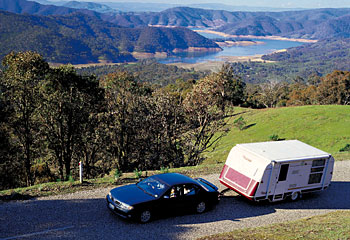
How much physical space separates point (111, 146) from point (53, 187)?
1467 cm

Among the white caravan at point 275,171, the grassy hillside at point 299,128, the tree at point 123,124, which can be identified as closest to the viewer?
the white caravan at point 275,171

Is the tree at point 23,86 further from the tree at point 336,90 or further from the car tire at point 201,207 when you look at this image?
the tree at point 336,90

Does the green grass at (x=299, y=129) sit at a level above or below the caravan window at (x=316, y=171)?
below

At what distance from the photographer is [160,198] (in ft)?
39.8

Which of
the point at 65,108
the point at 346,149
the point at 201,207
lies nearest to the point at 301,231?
the point at 201,207

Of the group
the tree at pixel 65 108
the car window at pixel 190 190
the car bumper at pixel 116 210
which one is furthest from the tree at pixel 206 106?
the car bumper at pixel 116 210

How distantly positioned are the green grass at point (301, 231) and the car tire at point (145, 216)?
2.25m

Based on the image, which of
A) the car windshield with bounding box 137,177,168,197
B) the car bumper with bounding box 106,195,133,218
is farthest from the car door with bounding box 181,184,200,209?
the car bumper with bounding box 106,195,133,218

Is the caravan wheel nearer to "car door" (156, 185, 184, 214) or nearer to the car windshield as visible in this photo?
"car door" (156, 185, 184, 214)

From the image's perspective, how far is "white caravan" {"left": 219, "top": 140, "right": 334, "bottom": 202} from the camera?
13688mm

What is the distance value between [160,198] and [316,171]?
7693 millimetres

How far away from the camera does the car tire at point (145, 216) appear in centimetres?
1171

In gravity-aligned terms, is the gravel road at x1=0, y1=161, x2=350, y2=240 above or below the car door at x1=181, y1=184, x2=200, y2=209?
below

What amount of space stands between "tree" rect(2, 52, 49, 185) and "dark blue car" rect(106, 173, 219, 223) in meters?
15.4
